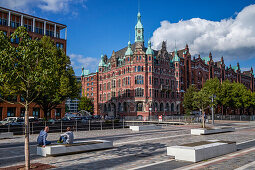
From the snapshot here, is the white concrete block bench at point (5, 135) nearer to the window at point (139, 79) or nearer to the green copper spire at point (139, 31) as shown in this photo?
the window at point (139, 79)

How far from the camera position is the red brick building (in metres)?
53.2

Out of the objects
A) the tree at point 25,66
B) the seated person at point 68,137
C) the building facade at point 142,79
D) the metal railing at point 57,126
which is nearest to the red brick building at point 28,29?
the building facade at point 142,79

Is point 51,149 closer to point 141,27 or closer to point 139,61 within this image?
point 139,61

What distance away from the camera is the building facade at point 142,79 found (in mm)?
67500

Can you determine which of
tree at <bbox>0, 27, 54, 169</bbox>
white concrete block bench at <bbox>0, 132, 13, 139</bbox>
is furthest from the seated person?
white concrete block bench at <bbox>0, 132, 13, 139</bbox>

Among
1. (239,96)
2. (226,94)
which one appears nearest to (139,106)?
(226,94)

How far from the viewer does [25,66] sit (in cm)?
988

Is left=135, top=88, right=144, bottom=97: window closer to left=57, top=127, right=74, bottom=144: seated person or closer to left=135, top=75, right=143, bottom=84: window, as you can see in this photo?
left=135, top=75, right=143, bottom=84: window

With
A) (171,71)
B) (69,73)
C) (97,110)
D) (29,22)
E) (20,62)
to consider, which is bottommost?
(97,110)

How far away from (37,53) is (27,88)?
1509mm

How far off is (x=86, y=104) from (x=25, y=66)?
7927 cm

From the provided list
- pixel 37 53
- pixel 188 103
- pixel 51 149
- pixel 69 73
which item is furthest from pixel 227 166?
pixel 188 103

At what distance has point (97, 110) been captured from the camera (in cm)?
8706

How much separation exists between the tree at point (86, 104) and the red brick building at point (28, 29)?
83.7ft
